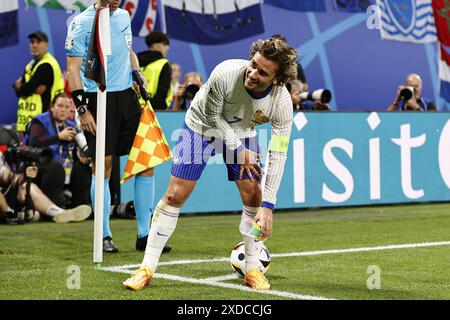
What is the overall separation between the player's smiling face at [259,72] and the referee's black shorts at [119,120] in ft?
7.99

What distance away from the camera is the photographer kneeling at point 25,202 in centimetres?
1081

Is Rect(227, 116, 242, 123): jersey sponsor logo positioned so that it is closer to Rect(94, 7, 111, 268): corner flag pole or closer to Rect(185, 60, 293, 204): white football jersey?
Rect(185, 60, 293, 204): white football jersey

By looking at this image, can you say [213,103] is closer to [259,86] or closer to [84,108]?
[259,86]

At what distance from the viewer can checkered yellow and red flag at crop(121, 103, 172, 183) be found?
841 cm

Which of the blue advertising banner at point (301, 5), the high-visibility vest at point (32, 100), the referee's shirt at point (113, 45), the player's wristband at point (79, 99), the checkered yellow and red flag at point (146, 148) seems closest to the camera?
the player's wristband at point (79, 99)

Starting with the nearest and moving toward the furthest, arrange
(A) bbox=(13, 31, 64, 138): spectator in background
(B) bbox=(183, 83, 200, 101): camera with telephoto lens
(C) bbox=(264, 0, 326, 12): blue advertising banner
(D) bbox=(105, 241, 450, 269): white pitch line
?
(D) bbox=(105, 241, 450, 269): white pitch line
(B) bbox=(183, 83, 200, 101): camera with telephoto lens
(A) bbox=(13, 31, 64, 138): spectator in background
(C) bbox=(264, 0, 326, 12): blue advertising banner

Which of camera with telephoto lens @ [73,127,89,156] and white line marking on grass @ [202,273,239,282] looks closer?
white line marking on grass @ [202,273,239,282]

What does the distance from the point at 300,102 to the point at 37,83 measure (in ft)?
11.6

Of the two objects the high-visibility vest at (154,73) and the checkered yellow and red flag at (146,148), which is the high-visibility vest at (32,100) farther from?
the checkered yellow and red flag at (146,148)

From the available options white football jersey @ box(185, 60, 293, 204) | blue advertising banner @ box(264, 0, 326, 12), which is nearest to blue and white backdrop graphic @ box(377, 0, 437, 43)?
blue advertising banner @ box(264, 0, 326, 12)

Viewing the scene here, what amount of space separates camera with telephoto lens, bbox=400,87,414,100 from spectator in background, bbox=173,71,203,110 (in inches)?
116

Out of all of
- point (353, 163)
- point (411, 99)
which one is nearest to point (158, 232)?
point (353, 163)

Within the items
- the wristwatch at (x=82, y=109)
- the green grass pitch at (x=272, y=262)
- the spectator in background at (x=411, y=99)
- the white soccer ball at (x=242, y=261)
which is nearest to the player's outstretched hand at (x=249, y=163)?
the white soccer ball at (x=242, y=261)

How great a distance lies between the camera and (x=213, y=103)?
20.5 ft
